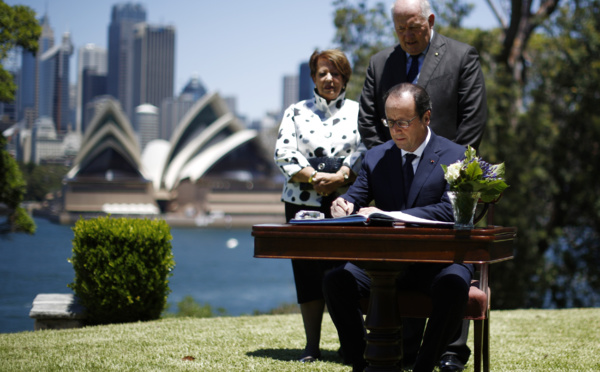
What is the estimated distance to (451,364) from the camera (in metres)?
3.09

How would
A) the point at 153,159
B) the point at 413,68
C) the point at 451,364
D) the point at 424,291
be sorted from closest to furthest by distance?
the point at 424,291, the point at 451,364, the point at 413,68, the point at 153,159

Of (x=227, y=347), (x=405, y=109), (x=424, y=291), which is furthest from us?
(x=227, y=347)

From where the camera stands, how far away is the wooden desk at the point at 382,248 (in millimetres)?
2113

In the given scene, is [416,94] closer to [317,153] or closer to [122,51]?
[317,153]

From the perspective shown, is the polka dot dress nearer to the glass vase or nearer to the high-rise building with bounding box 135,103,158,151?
the glass vase

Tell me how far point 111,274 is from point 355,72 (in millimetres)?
10785

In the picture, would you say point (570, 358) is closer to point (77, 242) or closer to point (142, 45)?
point (77, 242)

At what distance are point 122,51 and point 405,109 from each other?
121 metres

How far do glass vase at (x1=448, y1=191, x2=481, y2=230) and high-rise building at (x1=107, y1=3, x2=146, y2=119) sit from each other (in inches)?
3733

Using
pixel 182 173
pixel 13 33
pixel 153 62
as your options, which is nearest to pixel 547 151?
pixel 13 33

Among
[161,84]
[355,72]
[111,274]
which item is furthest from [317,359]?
[161,84]

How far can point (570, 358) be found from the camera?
135 inches

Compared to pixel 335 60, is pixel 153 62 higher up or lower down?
higher up

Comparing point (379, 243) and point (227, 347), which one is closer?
point (379, 243)
